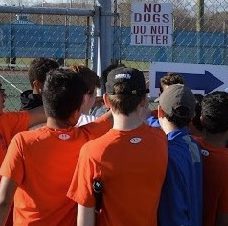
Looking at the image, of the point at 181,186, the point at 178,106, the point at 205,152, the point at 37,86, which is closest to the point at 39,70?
the point at 37,86

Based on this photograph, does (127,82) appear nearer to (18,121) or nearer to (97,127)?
(97,127)

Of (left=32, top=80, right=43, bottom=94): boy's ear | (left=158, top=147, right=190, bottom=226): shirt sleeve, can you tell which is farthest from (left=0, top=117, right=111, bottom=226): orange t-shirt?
(left=32, top=80, right=43, bottom=94): boy's ear

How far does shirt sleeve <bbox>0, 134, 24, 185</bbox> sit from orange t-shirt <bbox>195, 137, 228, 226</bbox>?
1.00 metres

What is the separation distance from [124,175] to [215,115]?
752 mm

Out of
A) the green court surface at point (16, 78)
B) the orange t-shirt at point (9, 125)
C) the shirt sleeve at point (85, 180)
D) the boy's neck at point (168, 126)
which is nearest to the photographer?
the shirt sleeve at point (85, 180)

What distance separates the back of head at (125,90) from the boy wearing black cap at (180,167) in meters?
0.20

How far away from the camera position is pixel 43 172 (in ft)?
10.2

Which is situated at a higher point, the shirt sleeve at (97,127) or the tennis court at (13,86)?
the shirt sleeve at (97,127)

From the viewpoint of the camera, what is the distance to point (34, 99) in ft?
13.9

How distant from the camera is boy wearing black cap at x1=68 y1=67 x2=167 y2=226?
2.93 metres

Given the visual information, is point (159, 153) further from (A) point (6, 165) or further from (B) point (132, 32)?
(B) point (132, 32)

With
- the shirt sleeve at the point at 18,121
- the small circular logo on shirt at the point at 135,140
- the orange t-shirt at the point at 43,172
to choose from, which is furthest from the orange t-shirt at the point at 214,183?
the shirt sleeve at the point at 18,121

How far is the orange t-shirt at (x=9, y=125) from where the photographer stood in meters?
3.80

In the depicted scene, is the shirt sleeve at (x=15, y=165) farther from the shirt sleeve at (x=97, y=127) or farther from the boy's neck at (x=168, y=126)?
the boy's neck at (x=168, y=126)
